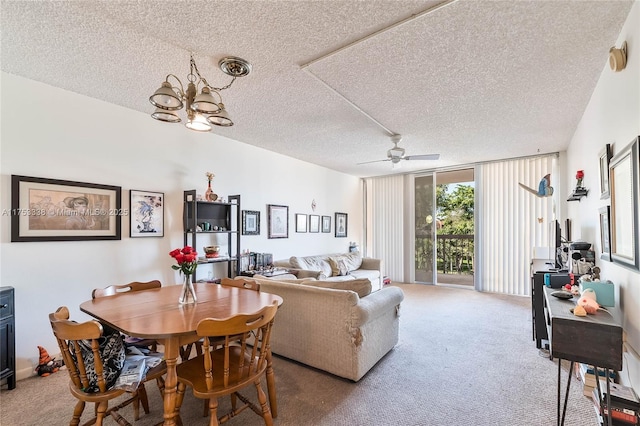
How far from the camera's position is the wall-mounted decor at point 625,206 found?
166cm

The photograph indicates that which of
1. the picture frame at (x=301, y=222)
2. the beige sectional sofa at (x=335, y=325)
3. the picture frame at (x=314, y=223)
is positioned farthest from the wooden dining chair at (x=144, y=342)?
the picture frame at (x=314, y=223)

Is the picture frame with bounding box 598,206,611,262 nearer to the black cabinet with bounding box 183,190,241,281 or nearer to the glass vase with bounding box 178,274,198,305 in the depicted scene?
the glass vase with bounding box 178,274,198,305

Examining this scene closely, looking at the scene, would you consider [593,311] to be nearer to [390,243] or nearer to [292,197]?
[292,197]

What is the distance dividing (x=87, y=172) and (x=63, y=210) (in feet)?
1.45

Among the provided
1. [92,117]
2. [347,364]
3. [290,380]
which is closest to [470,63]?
[347,364]

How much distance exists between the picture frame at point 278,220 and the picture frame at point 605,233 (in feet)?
13.6

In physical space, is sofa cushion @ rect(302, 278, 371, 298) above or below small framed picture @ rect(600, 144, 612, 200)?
below

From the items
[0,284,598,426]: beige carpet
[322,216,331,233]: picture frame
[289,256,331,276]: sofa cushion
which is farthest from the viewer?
[322,216,331,233]: picture frame

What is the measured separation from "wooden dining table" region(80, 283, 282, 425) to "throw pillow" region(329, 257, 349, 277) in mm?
3190

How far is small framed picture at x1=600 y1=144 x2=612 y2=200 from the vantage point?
2.22 metres

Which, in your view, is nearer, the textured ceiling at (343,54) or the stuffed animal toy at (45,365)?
the textured ceiling at (343,54)

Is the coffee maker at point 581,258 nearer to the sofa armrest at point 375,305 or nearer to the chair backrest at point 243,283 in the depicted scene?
the sofa armrest at point 375,305

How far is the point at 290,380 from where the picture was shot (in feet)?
8.38

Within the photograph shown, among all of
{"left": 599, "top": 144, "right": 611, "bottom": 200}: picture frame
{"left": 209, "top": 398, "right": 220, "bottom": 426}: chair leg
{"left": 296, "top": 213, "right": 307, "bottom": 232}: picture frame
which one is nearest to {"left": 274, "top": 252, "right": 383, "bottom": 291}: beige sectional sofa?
{"left": 296, "top": 213, "right": 307, "bottom": 232}: picture frame
